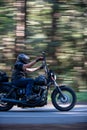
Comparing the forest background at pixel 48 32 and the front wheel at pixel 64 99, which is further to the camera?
the forest background at pixel 48 32

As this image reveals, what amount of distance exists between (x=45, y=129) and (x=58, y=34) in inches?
306

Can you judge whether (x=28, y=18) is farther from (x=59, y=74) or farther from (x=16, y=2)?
(x=59, y=74)

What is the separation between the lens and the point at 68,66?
13.8 meters

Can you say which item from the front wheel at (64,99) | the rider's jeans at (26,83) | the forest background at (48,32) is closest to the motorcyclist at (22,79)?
the rider's jeans at (26,83)

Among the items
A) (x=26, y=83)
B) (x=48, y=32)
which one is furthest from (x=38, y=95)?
(x=48, y=32)

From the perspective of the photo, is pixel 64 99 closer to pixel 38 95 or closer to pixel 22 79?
pixel 38 95

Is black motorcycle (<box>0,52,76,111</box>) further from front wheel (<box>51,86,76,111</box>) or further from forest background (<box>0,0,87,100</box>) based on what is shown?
forest background (<box>0,0,87,100</box>)

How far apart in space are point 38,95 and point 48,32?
562 centimetres

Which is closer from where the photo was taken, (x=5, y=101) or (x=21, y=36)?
(x=5, y=101)

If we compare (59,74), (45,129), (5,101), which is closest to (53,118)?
(45,129)

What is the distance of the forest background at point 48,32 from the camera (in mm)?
13625

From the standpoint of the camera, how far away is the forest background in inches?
536

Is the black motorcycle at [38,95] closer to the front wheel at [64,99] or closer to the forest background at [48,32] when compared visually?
the front wheel at [64,99]

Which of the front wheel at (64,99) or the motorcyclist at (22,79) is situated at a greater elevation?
the motorcyclist at (22,79)
